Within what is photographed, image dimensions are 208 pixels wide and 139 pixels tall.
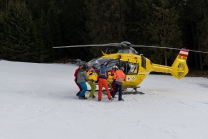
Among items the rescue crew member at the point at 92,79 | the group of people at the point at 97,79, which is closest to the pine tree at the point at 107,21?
the rescue crew member at the point at 92,79

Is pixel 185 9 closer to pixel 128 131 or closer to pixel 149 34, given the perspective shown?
pixel 149 34

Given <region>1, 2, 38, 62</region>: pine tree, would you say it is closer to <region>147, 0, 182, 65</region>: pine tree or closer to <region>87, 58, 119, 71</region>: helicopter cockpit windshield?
<region>147, 0, 182, 65</region>: pine tree

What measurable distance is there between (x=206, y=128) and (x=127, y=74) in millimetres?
5896

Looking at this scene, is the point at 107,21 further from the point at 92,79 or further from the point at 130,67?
the point at 92,79

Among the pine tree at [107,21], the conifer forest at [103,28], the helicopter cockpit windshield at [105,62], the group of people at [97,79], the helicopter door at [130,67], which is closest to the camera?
the group of people at [97,79]

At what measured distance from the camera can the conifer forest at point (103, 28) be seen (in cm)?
2534

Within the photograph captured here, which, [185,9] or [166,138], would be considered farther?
[185,9]

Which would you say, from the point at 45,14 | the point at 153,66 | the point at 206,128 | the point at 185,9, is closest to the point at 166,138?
the point at 206,128

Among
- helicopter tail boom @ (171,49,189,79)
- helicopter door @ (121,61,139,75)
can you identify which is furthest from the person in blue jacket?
helicopter tail boom @ (171,49,189,79)

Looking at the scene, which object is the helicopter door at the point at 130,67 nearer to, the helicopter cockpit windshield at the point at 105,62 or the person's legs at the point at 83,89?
the helicopter cockpit windshield at the point at 105,62

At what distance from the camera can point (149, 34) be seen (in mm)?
26125

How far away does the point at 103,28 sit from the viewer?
29.6 m

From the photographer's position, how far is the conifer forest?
83.1 feet

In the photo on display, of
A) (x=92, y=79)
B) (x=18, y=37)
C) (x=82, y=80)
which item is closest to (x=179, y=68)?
(x=92, y=79)
